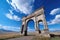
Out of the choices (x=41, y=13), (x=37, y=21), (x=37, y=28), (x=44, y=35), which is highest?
(x=41, y=13)

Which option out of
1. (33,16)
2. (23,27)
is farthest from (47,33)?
(23,27)

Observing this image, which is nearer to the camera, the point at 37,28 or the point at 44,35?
the point at 44,35

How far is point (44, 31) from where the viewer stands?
1702 centimetres

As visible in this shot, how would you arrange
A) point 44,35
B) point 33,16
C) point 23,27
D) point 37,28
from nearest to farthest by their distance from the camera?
point 44,35, point 37,28, point 33,16, point 23,27

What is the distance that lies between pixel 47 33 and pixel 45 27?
120 centimetres

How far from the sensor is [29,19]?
2239 cm

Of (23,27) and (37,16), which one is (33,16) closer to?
(37,16)

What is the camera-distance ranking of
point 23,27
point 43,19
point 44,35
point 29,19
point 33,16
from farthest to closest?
point 23,27 → point 29,19 → point 33,16 → point 43,19 → point 44,35

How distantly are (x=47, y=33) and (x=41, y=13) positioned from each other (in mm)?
3966

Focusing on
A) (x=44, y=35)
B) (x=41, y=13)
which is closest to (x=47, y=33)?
(x=44, y=35)

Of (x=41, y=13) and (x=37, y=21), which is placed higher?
(x=41, y=13)

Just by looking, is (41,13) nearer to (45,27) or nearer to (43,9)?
(43,9)

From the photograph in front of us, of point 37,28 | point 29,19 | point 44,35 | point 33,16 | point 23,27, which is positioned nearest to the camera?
point 44,35

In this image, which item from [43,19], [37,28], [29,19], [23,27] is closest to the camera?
[43,19]
